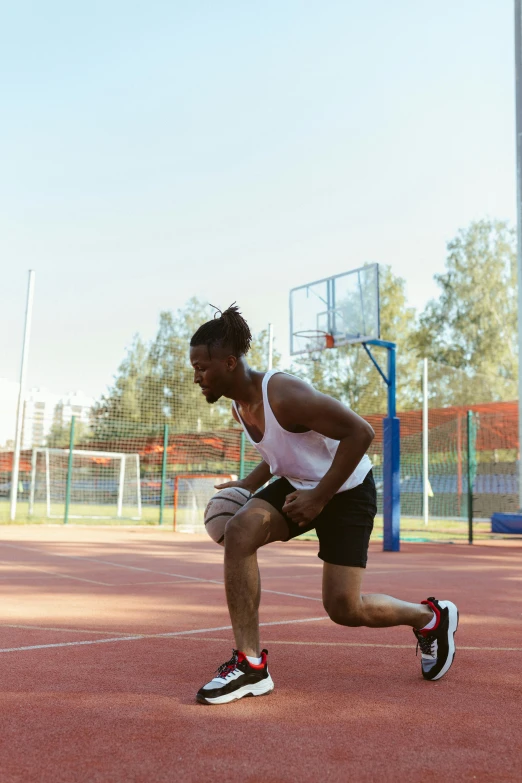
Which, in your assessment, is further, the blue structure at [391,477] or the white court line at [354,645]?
the blue structure at [391,477]

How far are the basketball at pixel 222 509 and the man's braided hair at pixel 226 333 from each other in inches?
29.6

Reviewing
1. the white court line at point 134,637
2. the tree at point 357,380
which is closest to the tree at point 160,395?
the tree at point 357,380

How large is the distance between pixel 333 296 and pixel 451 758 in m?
12.7

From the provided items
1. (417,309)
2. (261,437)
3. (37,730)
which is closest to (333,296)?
(261,437)

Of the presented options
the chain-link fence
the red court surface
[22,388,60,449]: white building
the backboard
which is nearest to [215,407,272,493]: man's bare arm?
the red court surface

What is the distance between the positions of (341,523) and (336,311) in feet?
37.3

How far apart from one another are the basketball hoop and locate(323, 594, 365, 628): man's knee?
11.2 metres

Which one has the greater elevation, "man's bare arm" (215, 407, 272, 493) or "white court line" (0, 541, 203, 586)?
"man's bare arm" (215, 407, 272, 493)

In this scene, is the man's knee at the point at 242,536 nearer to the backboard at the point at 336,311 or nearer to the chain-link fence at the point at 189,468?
the backboard at the point at 336,311

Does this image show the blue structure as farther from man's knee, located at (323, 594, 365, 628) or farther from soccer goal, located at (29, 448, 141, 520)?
soccer goal, located at (29, 448, 141, 520)

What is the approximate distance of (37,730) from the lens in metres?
2.64

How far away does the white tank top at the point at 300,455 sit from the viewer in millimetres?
3371

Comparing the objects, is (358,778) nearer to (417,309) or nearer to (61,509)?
(61,509)

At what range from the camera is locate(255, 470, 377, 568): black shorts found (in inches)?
135
